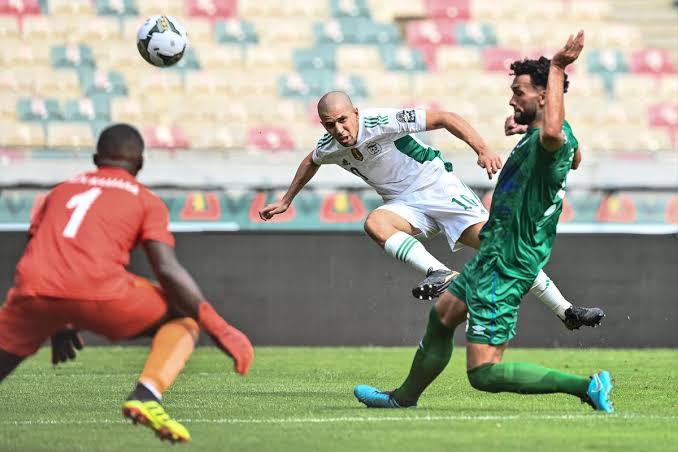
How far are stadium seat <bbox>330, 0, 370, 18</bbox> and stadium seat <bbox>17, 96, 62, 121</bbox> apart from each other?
5033 millimetres

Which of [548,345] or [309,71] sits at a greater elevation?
[309,71]

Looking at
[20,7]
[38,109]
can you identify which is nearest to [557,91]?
[38,109]

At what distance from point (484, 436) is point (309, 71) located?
1504cm

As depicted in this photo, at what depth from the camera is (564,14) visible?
23.5 meters

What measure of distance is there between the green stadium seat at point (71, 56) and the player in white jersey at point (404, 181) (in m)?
11.2

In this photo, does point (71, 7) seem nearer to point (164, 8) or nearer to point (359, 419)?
point (164, 8)

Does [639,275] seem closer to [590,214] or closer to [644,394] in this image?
[590,214]

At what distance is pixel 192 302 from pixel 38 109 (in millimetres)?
14292

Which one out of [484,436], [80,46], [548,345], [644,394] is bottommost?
[548,345]

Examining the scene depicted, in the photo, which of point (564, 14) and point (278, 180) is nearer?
point (278, 180)

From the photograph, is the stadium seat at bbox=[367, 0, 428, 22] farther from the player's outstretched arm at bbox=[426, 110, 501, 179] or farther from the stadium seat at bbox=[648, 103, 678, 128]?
the player's outstretched arm at bbox=[426, 110, 501, 179]

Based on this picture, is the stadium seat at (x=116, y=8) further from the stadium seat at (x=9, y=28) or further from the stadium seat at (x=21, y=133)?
the stadium seat at (x=21, y=133)

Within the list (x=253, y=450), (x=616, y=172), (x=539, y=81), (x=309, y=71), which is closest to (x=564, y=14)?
(x=309, y=71)

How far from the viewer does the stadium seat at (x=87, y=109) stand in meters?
19.4
